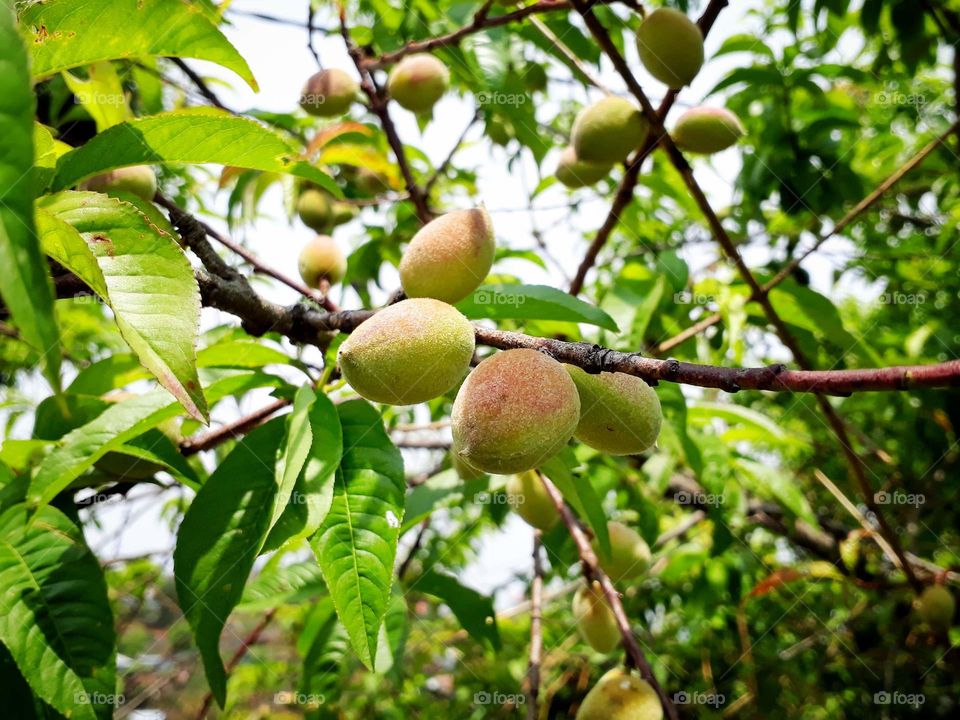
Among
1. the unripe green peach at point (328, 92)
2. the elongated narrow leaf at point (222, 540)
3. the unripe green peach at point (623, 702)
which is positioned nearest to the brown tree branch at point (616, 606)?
the unripe green peach at point (623, 702)

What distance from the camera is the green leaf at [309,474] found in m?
0.97

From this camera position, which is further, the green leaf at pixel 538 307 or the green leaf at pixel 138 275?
the green leaf at pixel 538 307

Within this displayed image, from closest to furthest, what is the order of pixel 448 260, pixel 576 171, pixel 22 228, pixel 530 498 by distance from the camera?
pixel 22 228 → pixel 448 260 → pixel 530 498 → pixel 576 171

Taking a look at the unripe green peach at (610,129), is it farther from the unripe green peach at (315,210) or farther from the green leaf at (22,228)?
the green leaf at (22,228)

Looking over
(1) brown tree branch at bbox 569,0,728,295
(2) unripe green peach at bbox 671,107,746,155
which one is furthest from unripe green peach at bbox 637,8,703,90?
(2) unripe green peach at bbox 671,107,746,155

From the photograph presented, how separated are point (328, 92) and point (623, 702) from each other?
192 cm

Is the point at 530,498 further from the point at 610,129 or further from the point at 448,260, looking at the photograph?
the point at 610,129

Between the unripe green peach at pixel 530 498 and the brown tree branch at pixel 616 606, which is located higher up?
the unripe green peach at pixel 530 498

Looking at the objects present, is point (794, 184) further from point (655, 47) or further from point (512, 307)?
point (512, 307)

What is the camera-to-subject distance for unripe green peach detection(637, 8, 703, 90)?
62.2 inches

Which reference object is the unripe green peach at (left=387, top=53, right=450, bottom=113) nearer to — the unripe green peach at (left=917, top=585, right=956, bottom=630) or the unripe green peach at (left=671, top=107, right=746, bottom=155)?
the unripe green peach at (left=671, top=107, right=746, bottom=155)

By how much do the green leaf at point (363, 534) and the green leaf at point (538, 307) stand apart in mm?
269

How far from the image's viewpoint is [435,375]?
95 centimetres

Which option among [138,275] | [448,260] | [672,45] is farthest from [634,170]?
[138,275]
